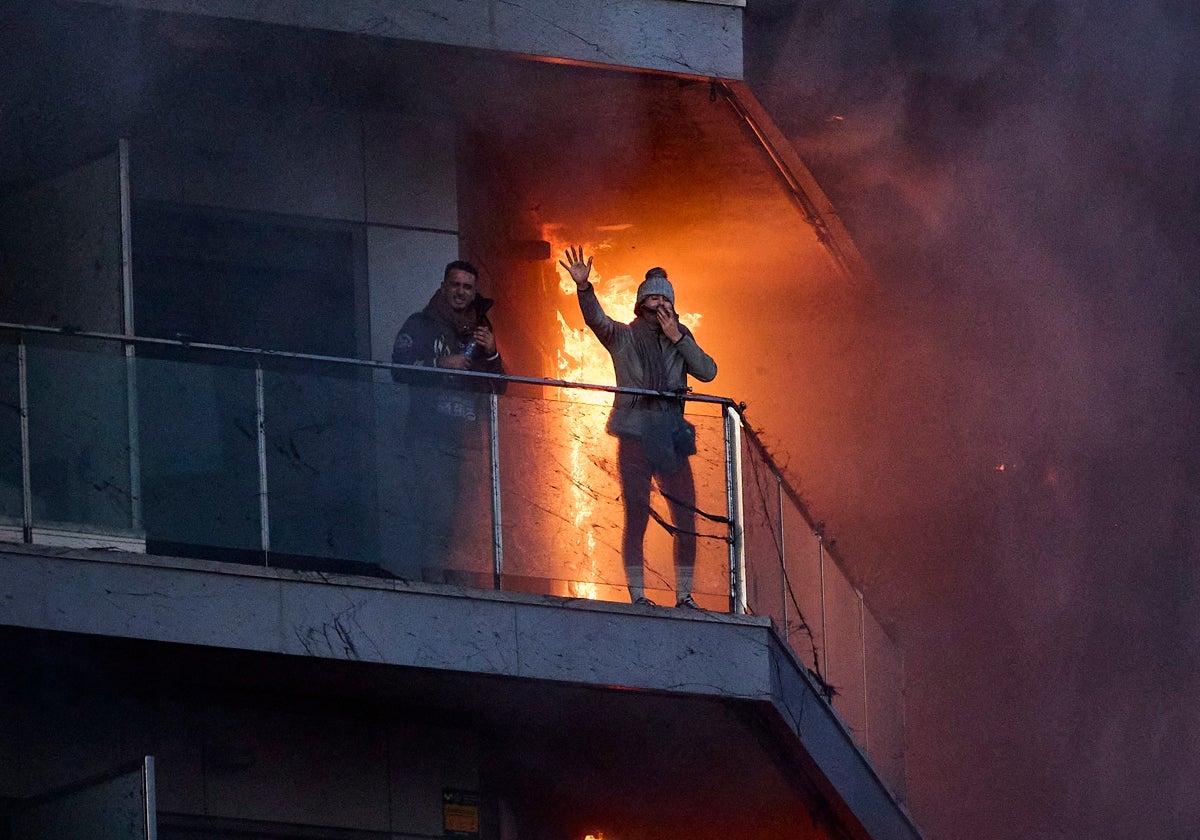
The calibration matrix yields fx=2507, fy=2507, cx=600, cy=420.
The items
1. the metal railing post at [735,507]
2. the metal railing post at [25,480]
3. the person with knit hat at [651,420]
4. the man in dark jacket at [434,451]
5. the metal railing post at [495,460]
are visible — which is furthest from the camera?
the metal railing post at [735,507]

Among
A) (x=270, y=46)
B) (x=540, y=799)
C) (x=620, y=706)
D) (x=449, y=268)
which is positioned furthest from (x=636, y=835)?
(x=270, y=46)

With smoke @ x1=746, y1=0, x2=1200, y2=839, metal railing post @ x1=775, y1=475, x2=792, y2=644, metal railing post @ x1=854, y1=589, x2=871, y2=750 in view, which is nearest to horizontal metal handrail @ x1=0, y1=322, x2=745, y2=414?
metal railing post @ x1=775, y1=475, x2=792, y2=644

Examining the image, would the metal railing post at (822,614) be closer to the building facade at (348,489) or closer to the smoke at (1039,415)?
the building facade at (348,489)

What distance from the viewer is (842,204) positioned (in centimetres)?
1689

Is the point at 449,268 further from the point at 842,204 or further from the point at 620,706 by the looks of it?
the point at 842,204

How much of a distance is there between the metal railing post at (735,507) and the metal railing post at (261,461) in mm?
2206

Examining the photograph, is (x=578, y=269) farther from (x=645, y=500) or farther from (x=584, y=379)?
(x=584, y=379)

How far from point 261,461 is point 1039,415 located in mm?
8899

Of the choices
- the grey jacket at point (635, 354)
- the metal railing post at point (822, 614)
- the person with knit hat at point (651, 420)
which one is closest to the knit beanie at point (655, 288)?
the person with knit hat at point (651, 420)

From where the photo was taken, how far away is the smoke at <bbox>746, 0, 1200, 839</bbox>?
18.0 m

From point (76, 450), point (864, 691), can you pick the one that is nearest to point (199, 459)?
point (76, 450)

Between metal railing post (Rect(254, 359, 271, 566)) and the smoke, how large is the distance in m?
7.36

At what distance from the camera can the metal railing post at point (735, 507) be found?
11867 millimetres

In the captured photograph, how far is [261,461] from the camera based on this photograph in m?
11.1
